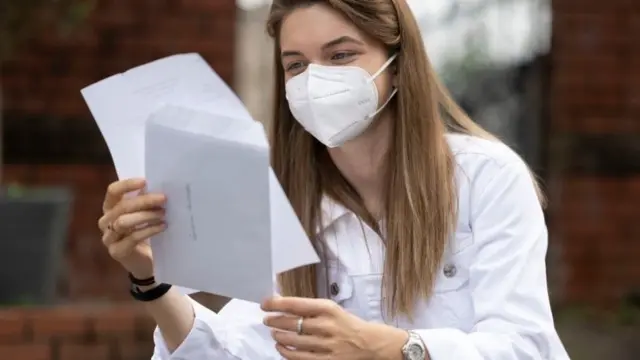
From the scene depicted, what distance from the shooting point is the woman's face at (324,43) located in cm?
225

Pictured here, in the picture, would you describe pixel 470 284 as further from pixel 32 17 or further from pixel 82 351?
pixel 32 17

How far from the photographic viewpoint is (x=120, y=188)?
83.8 inches

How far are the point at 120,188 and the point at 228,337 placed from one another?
409 mm

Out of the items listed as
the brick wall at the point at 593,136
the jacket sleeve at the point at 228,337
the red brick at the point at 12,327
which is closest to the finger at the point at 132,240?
the jacket sleeve at the point at 228,337

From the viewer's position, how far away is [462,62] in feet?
20.2

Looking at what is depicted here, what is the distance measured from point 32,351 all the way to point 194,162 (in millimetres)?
2509

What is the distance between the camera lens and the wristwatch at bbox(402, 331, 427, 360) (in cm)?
206

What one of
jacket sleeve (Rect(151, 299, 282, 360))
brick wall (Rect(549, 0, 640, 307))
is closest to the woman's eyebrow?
jacket sleeve (Rect(151, 299, 282, 360))

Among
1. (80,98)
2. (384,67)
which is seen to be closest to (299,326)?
(384,67)

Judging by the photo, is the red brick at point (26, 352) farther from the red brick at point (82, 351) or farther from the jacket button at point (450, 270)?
the jacket button at point (450, 270)

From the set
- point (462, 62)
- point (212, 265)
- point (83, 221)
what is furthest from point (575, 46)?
point (212, 265)

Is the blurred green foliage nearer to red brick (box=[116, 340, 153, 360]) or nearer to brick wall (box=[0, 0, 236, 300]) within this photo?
brick wall (box=[0, 0, 236, 300])

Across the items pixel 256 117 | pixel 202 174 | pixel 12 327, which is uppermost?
pixel 202 174

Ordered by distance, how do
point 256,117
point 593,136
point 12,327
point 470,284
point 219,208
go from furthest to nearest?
point 593,136, point 256,117, point 12,327, point 470,284, point 219,208
